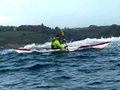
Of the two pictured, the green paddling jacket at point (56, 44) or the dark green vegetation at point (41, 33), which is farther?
the dark green vegetation at point (41, 33)

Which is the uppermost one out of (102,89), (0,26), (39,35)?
(0,26)

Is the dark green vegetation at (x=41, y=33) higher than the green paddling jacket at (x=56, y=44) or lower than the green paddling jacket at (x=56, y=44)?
higher

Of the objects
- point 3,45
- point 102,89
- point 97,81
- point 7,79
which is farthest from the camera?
point 3,45

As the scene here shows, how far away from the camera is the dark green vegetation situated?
63.0m

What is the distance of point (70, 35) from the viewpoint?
67.1 metres

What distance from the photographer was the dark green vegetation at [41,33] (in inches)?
2480

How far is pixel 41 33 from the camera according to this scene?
7200cm

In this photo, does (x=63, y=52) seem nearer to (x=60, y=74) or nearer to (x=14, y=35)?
(x=60, y=74)

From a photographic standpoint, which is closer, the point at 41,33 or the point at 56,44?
the point at 56,44

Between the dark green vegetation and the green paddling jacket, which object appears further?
the dark green vegetation

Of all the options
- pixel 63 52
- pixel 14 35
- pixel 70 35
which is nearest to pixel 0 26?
pixel 14 35

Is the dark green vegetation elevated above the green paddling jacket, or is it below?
above

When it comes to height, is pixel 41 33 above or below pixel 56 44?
above

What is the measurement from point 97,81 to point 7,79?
4.06 m
